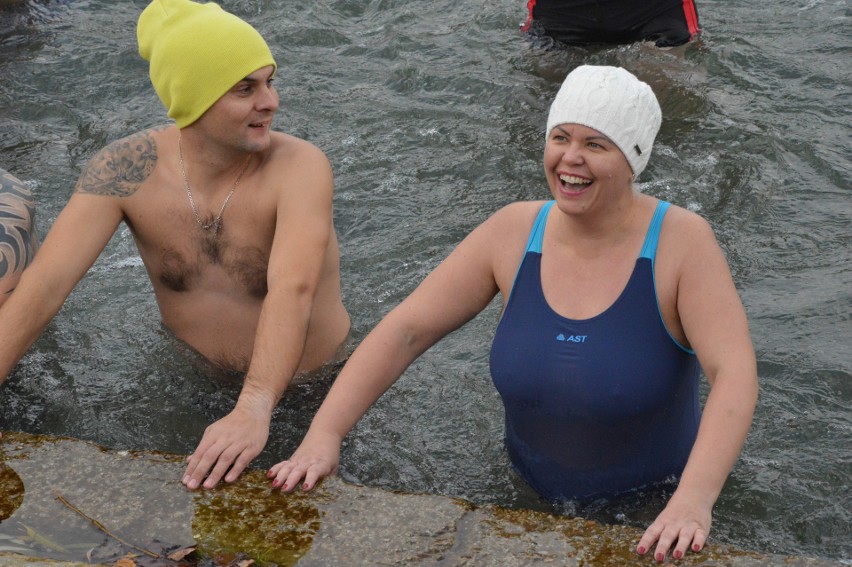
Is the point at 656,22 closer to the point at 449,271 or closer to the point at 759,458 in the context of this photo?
the point at 759,458

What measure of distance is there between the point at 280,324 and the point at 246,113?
0.96 m

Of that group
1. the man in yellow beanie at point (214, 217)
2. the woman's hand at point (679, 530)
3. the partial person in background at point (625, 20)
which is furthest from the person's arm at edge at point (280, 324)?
the partial person in background at point (625, 20)

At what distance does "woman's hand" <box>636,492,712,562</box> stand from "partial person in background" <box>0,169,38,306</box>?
321 centimetres

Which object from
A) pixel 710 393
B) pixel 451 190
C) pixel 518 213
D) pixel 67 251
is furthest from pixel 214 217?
pixel 451 190

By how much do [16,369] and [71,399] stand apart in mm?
370

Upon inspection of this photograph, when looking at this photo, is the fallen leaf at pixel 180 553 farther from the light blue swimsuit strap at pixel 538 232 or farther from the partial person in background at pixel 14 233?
the partial person in background at pixel 14 233

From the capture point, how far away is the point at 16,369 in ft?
19.0

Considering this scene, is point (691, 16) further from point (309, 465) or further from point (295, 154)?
point (309, 465)

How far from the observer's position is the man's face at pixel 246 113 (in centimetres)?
480

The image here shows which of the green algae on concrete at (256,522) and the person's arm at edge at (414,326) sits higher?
the person's arm at edge at (414,326)

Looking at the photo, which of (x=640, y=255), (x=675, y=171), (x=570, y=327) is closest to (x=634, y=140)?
(x=640, y=255)

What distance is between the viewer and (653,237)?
152 inches

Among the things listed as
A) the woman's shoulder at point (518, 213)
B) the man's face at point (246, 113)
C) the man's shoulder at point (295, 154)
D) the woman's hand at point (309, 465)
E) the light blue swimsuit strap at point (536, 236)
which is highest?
the man's face at point (246, 113)

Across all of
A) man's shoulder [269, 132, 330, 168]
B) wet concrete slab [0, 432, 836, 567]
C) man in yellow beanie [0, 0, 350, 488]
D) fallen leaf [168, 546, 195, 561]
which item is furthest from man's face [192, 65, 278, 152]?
fallen leaf [168, 546, 195, 561]
